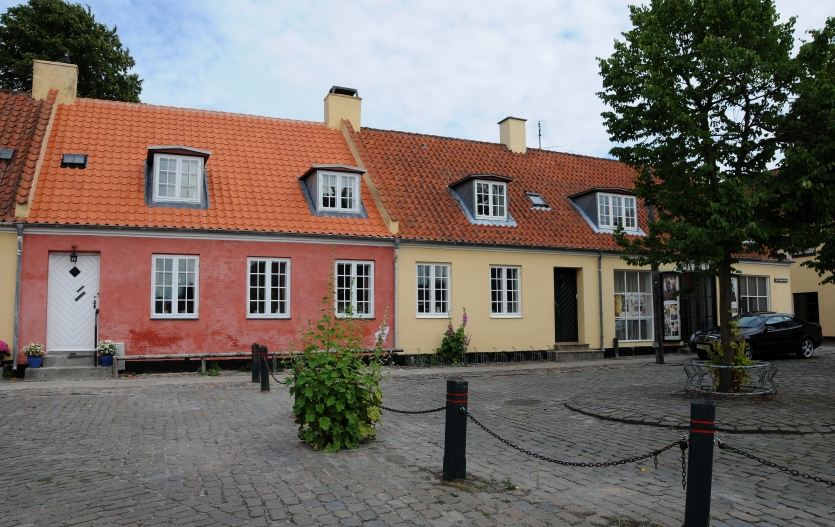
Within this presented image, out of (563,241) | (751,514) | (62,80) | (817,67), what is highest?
(62,80)

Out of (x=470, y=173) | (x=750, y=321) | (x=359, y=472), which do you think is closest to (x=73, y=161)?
(x=470, y=173)

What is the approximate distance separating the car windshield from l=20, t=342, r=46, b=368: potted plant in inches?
777

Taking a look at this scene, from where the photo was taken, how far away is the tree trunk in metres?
11.6

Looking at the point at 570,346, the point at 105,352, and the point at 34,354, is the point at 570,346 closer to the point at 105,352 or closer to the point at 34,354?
the point at 105,352

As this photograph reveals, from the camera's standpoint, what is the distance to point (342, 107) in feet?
75.1

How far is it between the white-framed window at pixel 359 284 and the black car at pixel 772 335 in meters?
10.4

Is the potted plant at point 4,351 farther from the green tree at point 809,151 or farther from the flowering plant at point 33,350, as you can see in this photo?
the green tree at point 809,151

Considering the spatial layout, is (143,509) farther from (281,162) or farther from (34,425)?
(281,162)

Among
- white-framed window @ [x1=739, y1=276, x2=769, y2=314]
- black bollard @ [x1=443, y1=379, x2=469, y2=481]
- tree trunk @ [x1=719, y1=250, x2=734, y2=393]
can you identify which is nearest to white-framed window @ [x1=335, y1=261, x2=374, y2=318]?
tree trunk @ [x1=719, y1=250, x2=734, y2=393]

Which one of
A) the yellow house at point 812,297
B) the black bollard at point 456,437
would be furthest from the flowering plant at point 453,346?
the yellow house at point 812,297

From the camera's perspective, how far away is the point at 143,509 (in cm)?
549

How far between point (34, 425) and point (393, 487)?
620 cm

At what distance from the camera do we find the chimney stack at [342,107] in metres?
22.8

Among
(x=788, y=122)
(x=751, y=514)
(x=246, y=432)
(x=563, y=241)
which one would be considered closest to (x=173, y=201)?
(x=246, y=432)
